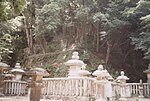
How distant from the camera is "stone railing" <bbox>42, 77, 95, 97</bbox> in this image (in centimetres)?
821

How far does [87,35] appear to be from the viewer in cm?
1759

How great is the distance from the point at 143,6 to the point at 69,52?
620cm

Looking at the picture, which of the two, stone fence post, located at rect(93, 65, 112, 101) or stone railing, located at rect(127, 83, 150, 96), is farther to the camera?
stone railing, located at rect(127, 83, 150, 96)

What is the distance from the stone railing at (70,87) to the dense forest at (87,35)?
19.6 ft

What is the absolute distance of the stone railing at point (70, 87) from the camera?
821 cm

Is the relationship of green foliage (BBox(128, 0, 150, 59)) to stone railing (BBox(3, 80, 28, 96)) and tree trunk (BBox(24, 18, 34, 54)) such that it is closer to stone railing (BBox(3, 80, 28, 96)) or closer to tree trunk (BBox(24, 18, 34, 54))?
stone railing (BBox(3, 80, 28, 96))

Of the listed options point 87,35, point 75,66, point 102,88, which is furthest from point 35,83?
point 87,35

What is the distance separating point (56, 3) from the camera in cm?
1516

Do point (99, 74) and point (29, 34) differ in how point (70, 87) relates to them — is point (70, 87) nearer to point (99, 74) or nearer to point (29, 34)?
point (99, 74)

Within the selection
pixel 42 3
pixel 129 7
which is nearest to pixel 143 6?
pixel 129 7

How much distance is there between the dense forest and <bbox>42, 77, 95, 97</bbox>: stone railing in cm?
597

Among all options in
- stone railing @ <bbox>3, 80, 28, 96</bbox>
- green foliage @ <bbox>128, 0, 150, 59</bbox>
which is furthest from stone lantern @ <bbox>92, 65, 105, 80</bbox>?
green foliage @ <bbox>128, 0, 150, 59</bbox>

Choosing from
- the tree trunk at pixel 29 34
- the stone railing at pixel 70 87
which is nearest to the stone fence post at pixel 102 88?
the stone railing at pixel 70 87

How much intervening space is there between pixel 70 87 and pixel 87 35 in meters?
9.51
